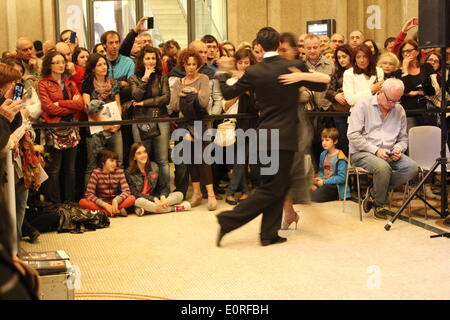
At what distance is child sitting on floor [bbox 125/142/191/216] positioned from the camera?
325 inches

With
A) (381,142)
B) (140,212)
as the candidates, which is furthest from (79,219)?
(381,142)

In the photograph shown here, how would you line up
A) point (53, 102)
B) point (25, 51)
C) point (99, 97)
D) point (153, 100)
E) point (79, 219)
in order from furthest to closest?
point (25, 51), point (153, 100), point (99, 97), point (53, 102), point (79, 219)

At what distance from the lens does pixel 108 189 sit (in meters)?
8.17

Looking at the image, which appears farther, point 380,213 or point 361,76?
point 361,76

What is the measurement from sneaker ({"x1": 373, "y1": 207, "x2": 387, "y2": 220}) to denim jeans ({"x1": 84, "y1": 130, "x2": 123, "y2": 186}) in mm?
2773

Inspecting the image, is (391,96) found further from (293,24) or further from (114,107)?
(293,24)

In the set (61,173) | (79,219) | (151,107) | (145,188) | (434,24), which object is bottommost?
(79,219)

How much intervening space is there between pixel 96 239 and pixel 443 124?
3.45m

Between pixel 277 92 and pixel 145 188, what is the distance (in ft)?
7.86

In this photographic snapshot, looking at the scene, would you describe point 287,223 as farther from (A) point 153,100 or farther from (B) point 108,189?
(A) point 153,100

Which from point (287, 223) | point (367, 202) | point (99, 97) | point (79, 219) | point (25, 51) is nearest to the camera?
point (287, 223)

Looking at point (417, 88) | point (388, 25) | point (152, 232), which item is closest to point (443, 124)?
point (417, 88)

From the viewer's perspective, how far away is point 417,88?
892cm

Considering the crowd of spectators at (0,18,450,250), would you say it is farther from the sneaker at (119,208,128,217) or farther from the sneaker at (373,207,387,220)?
the sneaker at (373,207,387,220)
